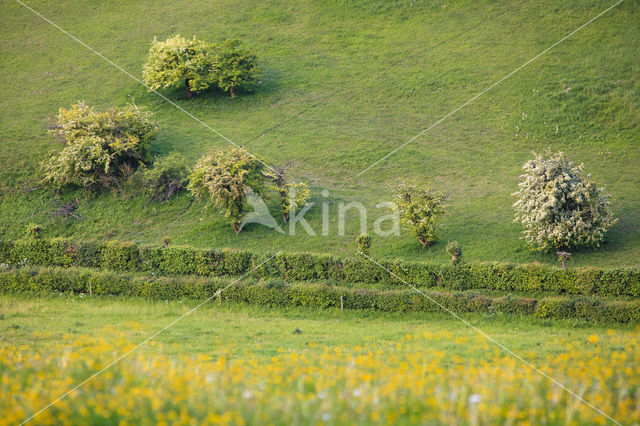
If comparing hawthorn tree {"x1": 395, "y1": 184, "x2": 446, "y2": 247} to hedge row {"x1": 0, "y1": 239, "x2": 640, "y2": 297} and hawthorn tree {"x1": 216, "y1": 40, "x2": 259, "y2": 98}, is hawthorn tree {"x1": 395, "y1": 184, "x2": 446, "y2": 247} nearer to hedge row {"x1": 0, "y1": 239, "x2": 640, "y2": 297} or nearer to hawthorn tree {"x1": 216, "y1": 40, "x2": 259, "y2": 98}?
hedge row {"x1": 0, "y1": 239, "x2": 640, "y2": 297}

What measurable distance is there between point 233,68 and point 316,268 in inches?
1118

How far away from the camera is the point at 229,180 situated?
32.7 m

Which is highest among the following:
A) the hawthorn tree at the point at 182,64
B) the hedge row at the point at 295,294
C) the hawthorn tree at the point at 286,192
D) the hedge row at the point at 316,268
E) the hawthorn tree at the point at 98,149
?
the hawthorn tree at the point at 182,64

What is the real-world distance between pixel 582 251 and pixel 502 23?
34668 millimetres

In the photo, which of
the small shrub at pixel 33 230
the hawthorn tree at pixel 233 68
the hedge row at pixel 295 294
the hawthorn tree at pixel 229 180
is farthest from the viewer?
the hawthorn tree at pixel 233 68

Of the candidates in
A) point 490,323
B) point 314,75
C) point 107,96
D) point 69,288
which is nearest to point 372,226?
point 490,323

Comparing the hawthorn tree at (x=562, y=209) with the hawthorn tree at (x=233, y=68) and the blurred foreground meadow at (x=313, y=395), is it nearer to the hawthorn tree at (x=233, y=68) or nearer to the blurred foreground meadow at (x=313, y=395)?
the blurred foreground meadow at (x=313, y=395)

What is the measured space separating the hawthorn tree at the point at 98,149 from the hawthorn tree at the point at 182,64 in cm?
947

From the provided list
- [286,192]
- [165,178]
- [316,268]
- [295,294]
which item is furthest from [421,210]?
[165,178]

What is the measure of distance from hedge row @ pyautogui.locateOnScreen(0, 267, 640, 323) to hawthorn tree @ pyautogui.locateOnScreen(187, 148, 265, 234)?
22.6 feet

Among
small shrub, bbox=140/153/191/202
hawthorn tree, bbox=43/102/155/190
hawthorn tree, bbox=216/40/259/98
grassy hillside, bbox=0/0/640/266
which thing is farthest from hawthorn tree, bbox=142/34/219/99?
small shrub, bbox=140/153/191/202

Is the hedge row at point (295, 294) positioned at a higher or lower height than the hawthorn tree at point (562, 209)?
lower

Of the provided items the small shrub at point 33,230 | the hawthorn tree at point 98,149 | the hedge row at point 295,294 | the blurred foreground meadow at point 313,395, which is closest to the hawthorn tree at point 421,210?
the hedge row at point 295,294

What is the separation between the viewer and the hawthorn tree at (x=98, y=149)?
3797 cm
